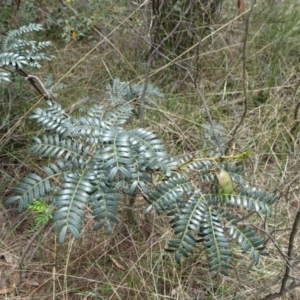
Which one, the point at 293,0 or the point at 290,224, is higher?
the point at 293,0

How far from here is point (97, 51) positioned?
229 cm

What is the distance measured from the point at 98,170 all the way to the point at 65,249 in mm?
498

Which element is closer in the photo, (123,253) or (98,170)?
(98,170)

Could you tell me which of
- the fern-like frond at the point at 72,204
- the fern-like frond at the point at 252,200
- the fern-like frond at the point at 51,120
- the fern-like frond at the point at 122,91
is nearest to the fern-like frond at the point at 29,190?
the fern-like frond at the point at 72,204

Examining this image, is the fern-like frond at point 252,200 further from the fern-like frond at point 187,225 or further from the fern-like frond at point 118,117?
the fern-like frond at point 118,117

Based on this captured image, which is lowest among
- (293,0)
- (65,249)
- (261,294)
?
(261,294)

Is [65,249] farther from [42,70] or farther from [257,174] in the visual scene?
[42,70]

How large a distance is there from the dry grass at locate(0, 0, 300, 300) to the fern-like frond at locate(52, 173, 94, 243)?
439mm

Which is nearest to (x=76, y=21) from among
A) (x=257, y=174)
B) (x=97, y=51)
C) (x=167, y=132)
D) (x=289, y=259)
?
(x=97, y=51)

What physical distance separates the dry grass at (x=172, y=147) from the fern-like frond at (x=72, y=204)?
439 mm

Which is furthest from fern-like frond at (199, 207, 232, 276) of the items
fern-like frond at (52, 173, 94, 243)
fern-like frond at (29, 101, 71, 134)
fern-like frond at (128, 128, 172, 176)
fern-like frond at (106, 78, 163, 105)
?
fern-like frond at (106, 78, 163, 105)

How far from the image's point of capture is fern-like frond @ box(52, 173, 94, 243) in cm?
99

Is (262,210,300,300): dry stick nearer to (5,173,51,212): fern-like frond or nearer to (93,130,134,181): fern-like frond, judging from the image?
(93,130,134,181): fern-like frond

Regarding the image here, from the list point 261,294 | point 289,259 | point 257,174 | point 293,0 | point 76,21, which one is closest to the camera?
point 289,259
